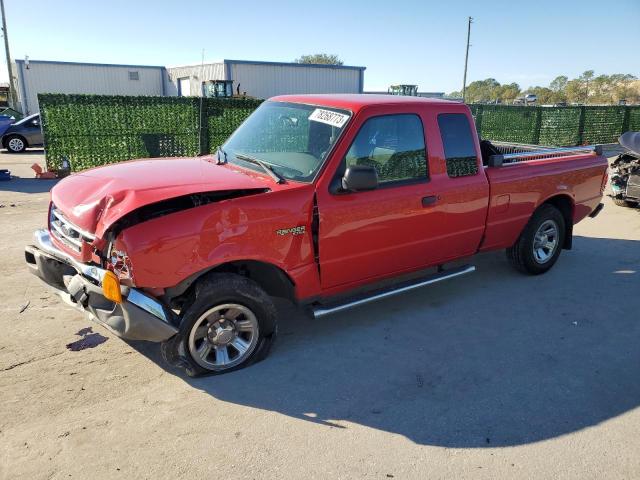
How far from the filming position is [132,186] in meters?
3.50

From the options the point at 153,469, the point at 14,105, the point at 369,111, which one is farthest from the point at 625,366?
the point at 14,105

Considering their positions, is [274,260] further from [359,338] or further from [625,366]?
[625,366]

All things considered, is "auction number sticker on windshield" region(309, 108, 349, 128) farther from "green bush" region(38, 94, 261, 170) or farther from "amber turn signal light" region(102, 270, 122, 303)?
"green bush" region(38, 94, 261, 170)

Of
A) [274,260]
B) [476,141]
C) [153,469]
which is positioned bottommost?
[153,469]

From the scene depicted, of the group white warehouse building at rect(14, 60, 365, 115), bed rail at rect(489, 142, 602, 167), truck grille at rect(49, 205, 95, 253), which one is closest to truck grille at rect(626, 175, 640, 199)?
bed rail at rect(489, 142, 602, 167)

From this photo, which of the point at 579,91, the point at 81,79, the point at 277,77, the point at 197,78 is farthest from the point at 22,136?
the point at 579,91

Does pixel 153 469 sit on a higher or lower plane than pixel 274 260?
lower

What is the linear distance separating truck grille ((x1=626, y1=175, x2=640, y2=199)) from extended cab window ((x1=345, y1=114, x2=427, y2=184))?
266 inches

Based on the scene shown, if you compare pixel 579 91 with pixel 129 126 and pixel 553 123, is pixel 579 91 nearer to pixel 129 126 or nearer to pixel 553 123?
pixel 553 123

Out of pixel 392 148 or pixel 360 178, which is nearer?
pixel 360 178

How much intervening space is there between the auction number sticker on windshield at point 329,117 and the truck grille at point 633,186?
24.8 feet

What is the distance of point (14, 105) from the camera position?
3491cm

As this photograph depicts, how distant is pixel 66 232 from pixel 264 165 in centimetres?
158

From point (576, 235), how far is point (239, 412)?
6.57 metres
